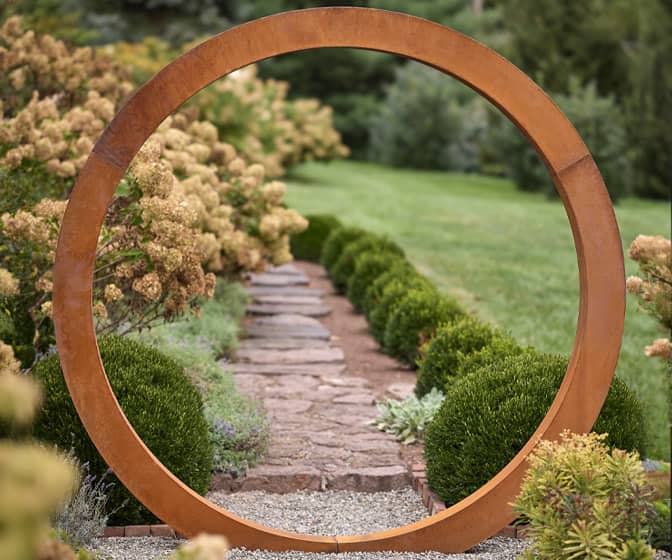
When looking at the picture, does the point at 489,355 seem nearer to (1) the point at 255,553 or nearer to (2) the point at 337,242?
(1) the point at 255,553

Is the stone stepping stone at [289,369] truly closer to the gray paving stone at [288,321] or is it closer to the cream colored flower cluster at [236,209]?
the cream colored flower cluster at [236,209]

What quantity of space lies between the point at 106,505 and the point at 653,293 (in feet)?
8.80

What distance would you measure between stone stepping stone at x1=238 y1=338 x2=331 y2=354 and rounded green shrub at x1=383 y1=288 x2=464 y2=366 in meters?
0.71

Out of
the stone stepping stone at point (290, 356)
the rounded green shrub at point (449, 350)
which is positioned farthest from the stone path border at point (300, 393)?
the rounded green shrub at point (449, 350)

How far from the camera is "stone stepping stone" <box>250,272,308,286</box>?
1059 cm

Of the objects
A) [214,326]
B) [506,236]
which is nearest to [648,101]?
[506,236]

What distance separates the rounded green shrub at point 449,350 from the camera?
18.3 feet

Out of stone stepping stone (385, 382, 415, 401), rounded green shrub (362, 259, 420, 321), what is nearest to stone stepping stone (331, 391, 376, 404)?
stone stepping stone (385, 382, 415, 401)

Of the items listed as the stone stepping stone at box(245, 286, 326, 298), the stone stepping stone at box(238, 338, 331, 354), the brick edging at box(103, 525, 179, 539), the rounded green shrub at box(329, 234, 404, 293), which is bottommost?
the brick edging at box(103, 525, 179, 539)

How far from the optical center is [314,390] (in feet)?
21.6

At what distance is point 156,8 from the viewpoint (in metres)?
28.4

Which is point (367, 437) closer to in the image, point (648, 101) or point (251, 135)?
point (251, 135)

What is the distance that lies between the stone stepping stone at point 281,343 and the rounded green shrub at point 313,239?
4558 mm

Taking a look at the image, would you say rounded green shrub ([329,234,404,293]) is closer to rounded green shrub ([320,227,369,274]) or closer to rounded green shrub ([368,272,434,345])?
rounded green shrub ([320,227,369,274])
